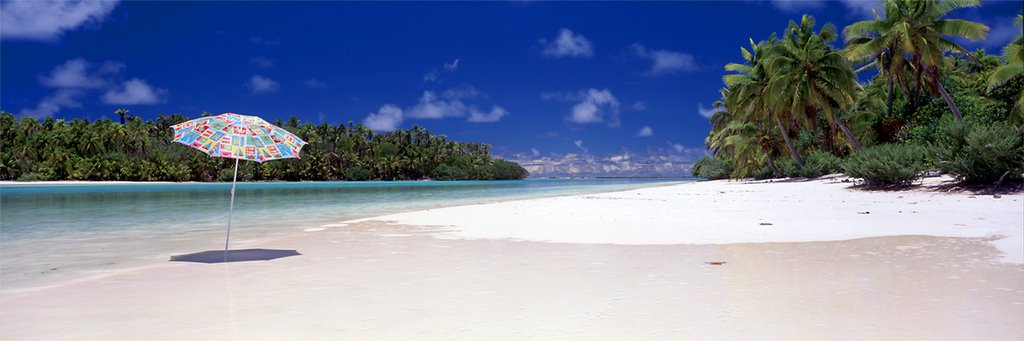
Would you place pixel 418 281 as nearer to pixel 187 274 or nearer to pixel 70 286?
pixel 187 274

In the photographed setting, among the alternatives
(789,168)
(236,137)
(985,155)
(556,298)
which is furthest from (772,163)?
(556,298)

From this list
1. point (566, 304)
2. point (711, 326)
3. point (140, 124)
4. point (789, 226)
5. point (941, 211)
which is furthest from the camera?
point (140, 124)

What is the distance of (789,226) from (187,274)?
9.12 metres

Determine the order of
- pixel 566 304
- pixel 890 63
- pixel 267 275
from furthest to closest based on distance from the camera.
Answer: pixel 890 63 → pixel 267 275 → pixel 566 304

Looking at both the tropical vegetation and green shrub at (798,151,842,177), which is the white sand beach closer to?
the tropical vegetation

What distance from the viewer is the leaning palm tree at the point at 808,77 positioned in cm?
3114

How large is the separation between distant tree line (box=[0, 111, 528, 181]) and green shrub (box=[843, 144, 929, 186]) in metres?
38.3

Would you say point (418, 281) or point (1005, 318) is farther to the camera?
point (418, 281)

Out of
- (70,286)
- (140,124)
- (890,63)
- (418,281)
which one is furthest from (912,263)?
(140,124)

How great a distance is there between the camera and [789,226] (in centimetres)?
1016

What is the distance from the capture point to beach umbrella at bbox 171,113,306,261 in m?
7.18

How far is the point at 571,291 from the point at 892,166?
19.8 m

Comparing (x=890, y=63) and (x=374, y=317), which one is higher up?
(x=890, y=63)

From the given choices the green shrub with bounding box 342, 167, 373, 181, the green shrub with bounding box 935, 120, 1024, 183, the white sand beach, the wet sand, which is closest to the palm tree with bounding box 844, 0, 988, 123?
the green shrub with bounding box 935, 120, 1024, 183
